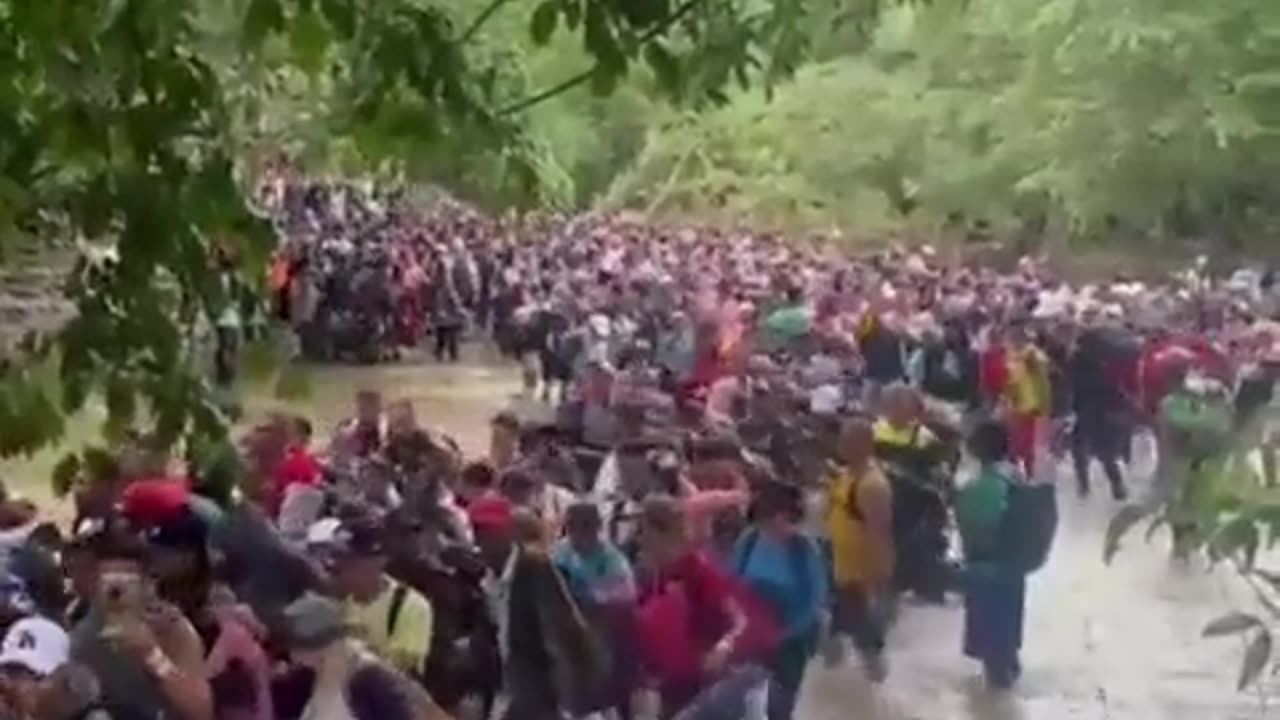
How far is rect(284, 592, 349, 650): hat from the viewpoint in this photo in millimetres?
6645

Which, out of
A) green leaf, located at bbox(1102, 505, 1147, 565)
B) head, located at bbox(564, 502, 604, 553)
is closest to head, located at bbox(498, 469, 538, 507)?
head, located at bbox(564, 502, 604, 553)

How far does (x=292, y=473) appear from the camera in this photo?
1014 centimetres

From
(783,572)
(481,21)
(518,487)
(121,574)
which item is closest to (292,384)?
(481,21)

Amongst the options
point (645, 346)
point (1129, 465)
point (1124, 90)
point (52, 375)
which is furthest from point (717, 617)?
point (1124, 90)

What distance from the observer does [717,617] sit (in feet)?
27.1

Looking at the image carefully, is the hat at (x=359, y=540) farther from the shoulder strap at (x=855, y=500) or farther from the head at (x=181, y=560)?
the shoulder strap at (x=855, y=500)

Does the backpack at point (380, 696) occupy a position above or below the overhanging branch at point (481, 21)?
below

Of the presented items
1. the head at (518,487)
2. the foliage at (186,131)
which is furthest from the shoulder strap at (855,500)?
the foliage at (186,131)

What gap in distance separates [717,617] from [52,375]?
5.12 meters

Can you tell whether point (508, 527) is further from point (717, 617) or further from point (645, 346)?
point (645, 346)

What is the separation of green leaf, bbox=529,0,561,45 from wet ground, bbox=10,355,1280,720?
705cm

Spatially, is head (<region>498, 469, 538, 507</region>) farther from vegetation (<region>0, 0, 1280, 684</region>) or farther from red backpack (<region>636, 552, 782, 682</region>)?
vegetation (<region>0, 0, 1280, 684</region>)

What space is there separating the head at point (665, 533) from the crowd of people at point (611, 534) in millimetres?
19

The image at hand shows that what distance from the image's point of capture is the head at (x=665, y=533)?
820 centimetres
